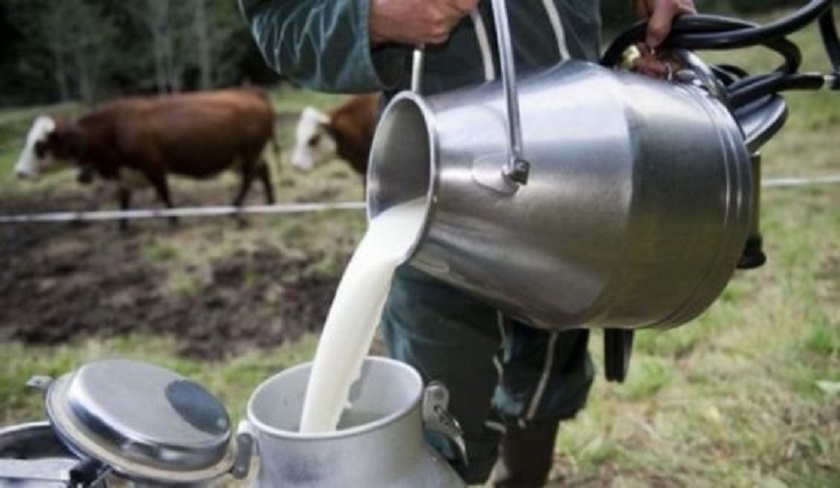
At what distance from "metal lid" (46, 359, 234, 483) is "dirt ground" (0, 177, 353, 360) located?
190 centimetres

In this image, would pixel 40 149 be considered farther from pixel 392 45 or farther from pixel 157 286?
pixel 392 45

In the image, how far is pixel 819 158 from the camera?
447cm

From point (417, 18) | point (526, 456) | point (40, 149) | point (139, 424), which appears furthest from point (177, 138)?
point (139, 424)

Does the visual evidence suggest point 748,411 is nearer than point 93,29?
Yes

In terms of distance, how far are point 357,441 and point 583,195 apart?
275mm

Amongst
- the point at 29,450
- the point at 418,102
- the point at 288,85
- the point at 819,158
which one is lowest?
the point at 288,85

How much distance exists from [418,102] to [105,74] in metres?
5.07

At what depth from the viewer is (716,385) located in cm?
220

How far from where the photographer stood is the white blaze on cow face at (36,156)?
505 centimetres

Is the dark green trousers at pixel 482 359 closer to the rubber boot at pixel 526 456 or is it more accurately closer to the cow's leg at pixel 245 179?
the rubber boot at pixel 526 456

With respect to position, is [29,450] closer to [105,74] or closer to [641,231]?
[641,231]

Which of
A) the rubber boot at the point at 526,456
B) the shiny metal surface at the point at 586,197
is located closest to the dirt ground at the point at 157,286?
the rubber boot at the point at 526,456

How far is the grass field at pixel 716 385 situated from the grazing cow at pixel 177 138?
6.10 ft

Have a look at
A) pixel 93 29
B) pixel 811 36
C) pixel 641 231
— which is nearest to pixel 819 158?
pixel 811 36
